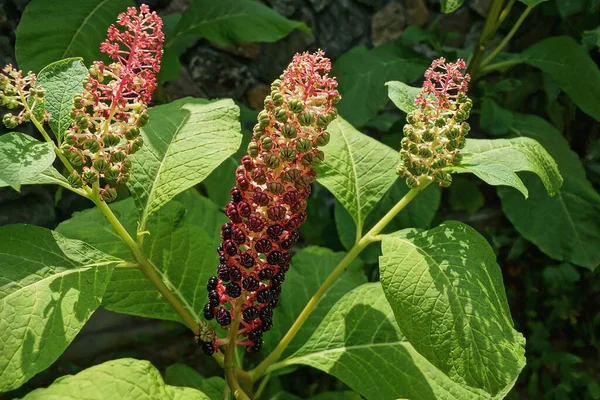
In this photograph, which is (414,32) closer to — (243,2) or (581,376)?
(243,2)

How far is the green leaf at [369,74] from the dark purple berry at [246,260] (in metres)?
0.99

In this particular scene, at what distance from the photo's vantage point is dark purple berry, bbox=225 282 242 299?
96cm

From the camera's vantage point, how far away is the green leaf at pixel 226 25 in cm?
166

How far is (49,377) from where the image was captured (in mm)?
1917

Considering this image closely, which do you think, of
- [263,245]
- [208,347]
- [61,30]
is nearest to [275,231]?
[263,245]

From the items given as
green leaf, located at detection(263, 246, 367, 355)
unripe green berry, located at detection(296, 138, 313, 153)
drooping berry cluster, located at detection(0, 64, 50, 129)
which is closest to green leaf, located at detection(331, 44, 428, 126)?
green leaf, located at detection(263, 246, 367, 355)

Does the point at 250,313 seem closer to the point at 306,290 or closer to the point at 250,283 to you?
the point at 250,283

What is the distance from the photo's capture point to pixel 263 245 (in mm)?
924

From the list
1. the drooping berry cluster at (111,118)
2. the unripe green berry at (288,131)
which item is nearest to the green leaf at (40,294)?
the drooping berry cluster at (111,118)

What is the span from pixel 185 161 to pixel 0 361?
1.27ft

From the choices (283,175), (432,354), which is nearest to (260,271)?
(283,175)

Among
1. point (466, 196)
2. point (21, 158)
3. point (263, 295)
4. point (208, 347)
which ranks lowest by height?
point (466, 196)

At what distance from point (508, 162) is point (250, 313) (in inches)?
19.4

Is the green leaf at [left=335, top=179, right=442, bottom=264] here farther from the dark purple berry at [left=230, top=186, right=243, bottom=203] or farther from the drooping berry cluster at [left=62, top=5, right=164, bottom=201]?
the drooping berry cluster at [left=62, top=5, right=164, bottom=201]
